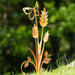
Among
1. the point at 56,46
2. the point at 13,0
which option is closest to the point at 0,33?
the point at 13,0

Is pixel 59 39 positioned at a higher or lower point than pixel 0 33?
lower

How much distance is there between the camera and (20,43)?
686 centimetres

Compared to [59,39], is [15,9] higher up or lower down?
higher up

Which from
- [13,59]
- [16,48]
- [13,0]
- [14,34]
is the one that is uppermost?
[13,0]

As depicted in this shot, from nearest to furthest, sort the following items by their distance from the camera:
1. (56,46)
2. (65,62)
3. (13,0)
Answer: (65,62)
(13,0)
(56,46)

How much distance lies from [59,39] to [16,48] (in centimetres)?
274

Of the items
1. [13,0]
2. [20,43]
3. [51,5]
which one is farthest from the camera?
[51,5]

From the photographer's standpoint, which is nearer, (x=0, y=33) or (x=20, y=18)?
(x=0, y=33)

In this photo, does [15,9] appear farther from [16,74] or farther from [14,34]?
[16,74]

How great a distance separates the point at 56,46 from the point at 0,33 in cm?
261

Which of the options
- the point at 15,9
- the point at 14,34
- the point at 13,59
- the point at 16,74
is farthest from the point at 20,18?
the point at 16,74

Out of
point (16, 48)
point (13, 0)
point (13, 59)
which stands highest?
point (13, 0)

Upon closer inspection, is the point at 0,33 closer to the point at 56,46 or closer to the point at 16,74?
the point at 56,46

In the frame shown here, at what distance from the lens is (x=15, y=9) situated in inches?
304
